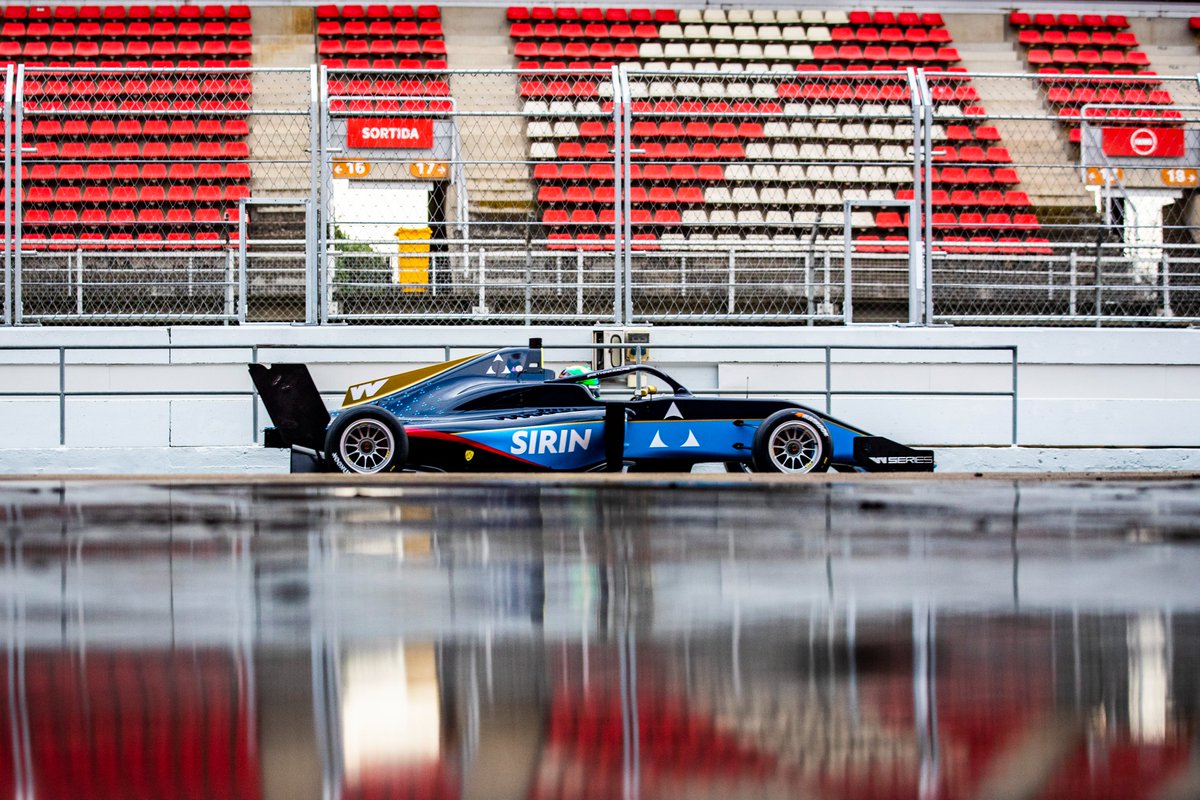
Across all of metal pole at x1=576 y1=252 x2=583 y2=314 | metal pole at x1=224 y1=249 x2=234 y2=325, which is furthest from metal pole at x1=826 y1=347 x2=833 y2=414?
metal pole at x1=224 y1=249 x2=234 y2=325

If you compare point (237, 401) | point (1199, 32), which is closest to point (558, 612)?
point (237, 401)

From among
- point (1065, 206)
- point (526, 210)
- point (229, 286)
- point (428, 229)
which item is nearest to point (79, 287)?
point (229, 286)

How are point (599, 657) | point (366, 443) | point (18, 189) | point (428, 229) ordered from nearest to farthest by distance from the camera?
point (599, 657) < point (366, 443) < point (18, 189) < point (428, 229)

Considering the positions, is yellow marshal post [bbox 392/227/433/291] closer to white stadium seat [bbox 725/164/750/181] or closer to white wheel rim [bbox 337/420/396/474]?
white wheel rim [bbox 337/420/396/474]

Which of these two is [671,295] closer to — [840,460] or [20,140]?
[840,460]

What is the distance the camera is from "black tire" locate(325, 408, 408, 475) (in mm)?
8609

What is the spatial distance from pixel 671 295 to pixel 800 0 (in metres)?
13.1

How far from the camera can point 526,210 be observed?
55.3 feet

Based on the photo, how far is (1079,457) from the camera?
35.3ft

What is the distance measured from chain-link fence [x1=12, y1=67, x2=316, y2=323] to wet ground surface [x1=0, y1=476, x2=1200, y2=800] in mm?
6326

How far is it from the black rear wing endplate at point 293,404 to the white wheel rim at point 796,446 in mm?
2957

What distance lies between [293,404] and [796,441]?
10.8 ft

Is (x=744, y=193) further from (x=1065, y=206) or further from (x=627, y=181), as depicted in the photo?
(x=627, y=181)

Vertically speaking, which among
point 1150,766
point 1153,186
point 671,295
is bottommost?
point 1150,766
